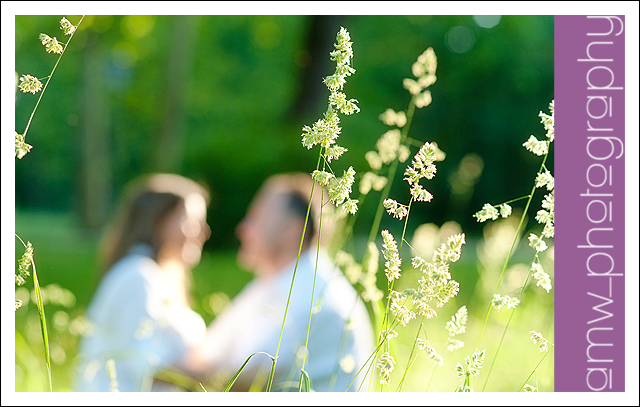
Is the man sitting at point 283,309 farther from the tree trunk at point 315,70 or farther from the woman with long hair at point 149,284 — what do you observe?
the tree trunk at point 315,70

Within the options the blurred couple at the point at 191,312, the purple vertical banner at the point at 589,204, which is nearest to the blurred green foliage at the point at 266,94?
the blurred couple at the point at 191,312

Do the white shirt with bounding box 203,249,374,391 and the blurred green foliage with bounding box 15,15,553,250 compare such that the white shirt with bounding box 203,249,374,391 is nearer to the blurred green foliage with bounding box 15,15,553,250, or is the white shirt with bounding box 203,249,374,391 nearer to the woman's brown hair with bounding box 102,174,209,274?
the woman's brown hair with bounding box 102,174,209,274

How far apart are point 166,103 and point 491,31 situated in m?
4.87

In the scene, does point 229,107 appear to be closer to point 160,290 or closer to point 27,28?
point 27,28

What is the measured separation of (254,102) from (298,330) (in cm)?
550

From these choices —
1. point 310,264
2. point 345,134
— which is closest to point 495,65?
point 345,134

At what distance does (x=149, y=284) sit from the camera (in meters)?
2.51

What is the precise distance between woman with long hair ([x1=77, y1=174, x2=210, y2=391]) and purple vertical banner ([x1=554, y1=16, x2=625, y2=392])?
63.3 inches

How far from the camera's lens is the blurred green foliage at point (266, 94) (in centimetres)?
669

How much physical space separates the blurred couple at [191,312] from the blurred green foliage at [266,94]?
11.5 feet

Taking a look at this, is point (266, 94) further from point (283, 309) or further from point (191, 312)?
point (283, 309)

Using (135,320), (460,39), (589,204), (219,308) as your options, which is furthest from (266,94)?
(589,204)

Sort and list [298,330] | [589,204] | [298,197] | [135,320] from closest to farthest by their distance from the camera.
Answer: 1. [589,204]
2. [298,330]
3. [135,320]
4. [298,197]

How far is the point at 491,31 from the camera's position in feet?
24.9
